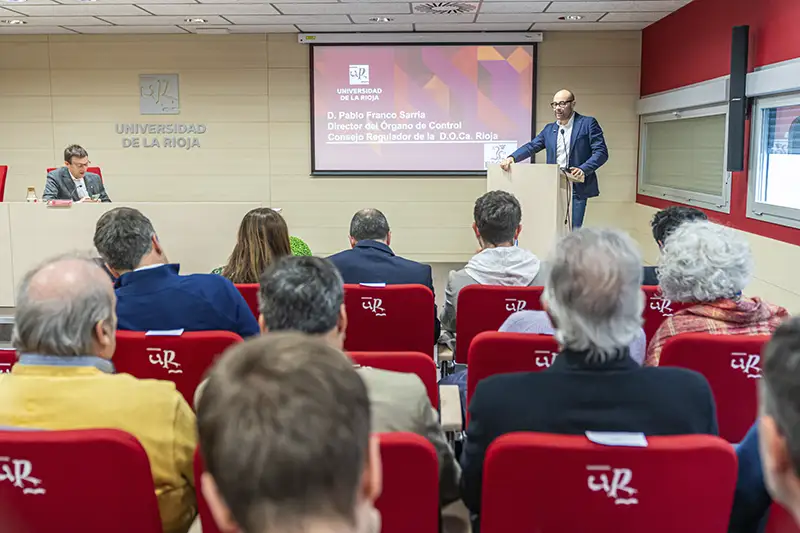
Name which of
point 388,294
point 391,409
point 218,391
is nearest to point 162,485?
point 391,409

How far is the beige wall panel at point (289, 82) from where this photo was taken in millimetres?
8062

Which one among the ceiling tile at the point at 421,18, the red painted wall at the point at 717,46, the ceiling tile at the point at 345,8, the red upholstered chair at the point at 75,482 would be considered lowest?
the red upholstered chair at the point at 75,482

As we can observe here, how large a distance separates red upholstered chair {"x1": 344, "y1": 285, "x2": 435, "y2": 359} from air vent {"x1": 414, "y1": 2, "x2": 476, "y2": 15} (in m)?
4.15

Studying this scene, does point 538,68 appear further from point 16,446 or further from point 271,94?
point 16,446

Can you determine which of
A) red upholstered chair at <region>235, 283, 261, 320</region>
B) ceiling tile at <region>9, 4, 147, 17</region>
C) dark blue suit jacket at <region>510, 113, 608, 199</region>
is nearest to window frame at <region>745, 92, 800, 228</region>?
dark blue suit jacket at <region>510, 113, 608, 199</region>

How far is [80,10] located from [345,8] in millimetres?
2436

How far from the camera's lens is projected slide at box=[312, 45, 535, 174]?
788cm

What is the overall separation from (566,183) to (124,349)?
188 inches

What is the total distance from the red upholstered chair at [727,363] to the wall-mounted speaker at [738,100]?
3603 mm

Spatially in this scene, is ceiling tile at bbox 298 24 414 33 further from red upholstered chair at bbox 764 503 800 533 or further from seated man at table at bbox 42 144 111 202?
red upholstered chair at bbox 764 503 800 533

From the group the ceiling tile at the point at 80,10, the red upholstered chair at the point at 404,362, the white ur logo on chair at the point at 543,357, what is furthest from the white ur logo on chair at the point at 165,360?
the ceiling tile at the point at 80,10

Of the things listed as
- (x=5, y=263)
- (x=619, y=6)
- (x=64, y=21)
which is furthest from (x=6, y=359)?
(x=64, y=21)

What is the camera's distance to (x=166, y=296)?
8.45 ft

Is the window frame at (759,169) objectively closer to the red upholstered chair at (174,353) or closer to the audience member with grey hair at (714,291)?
the audience member with grey hair at (714,291)
